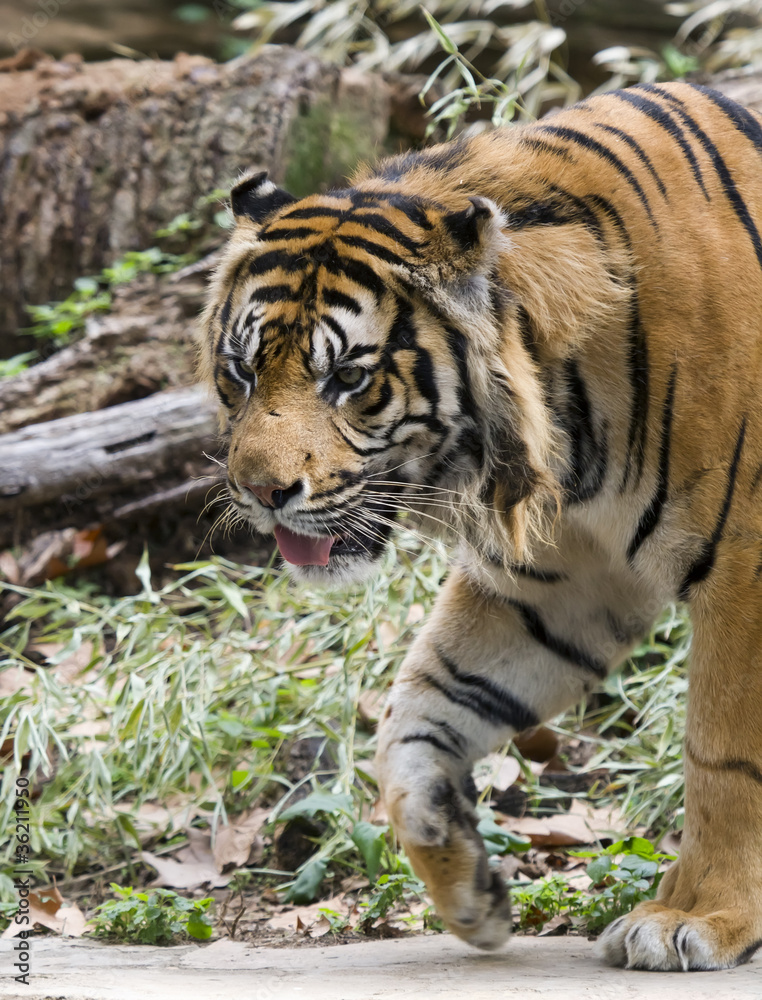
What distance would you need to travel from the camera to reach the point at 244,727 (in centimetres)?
341

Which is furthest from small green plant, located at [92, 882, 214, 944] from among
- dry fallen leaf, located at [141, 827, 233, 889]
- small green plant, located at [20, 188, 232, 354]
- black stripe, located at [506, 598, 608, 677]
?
small green plant, located at [20, 188, 232, 354]

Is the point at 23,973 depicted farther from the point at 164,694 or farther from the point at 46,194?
the point at 46,194

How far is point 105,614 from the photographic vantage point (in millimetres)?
3703

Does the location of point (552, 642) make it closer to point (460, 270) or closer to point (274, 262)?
point (460, 270)

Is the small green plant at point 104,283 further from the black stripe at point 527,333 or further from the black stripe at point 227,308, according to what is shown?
the black stripe at point 527,333

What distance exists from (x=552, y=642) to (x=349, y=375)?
0.89 m

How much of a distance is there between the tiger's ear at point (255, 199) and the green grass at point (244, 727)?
0.97 m

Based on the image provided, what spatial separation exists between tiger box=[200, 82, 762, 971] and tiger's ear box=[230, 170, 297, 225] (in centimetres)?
7

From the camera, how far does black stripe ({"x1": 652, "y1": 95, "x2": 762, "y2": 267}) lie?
2254 millimetres

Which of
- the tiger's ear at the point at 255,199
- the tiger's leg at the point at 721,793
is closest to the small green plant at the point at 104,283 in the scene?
the tiger's ear at the point at 255,199

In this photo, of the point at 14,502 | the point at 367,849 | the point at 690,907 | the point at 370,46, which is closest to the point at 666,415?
the point at 690,907

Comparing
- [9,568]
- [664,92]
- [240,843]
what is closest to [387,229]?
[664,92]

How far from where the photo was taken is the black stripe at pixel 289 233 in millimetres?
2246

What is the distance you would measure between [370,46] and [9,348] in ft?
8.90
